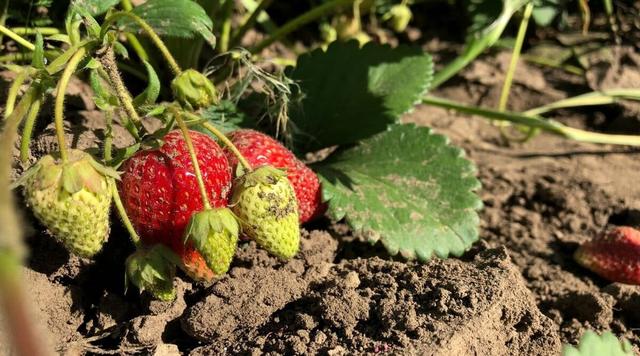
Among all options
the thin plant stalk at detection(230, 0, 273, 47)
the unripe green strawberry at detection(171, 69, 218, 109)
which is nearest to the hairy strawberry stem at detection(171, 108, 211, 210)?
the unripe green strawberry at detection(171, 69, 218, 109)

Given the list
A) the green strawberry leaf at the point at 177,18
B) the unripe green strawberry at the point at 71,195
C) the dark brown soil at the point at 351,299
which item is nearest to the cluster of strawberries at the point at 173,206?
the unripe green strawberry at the point at 71,195

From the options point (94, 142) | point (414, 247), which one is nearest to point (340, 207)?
point (414, 247)

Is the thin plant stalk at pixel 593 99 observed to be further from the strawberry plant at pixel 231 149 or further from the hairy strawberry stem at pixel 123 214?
the hairy strawberry stem at pixel 123 214

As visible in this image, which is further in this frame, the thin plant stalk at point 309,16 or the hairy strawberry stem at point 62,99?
the thin plant stalk at point 309,16

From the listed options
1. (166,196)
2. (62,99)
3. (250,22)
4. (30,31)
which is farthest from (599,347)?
(30,31)

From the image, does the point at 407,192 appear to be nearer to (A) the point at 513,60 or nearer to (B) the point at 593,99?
(A) the point at 513,60

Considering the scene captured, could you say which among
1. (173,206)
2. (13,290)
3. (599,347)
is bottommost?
(599,347)
